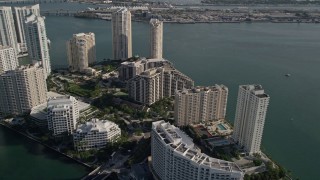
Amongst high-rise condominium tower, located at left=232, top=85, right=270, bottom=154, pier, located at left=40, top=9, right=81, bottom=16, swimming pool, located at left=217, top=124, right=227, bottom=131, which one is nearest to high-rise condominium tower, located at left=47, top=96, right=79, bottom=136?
swimming pool, located at left=217, top=124, right=227, bottom=131

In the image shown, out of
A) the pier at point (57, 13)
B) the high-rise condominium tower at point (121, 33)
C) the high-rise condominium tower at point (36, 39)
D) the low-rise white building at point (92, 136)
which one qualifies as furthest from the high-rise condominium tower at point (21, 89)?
the pier at point (57, 13)

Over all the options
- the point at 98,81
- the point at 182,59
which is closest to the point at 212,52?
the point at 182,59

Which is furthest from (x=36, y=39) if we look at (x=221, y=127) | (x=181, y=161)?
(x=181, y=161)

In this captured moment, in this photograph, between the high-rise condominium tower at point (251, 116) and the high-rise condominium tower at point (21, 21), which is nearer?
the high-rise condominium tower at point (251, 116)

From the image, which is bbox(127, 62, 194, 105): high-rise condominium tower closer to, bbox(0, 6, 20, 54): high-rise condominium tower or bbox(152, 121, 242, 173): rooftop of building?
bbox(152, 121, 242, 173): rooftop of building

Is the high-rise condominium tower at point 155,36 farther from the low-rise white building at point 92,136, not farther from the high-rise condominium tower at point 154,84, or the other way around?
the low-rise white building at point 92,136

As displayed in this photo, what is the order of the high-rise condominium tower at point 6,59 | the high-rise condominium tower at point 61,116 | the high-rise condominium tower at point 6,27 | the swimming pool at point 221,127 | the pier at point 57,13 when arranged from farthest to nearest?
1. the pier at point 57,13
2. the high-rise condominium tower at point 6,27
3. the high-rise condominium tower at point 6,59
4. the swimming pool at point 221,127
5. the high-rise condominium tower at point 61,116
